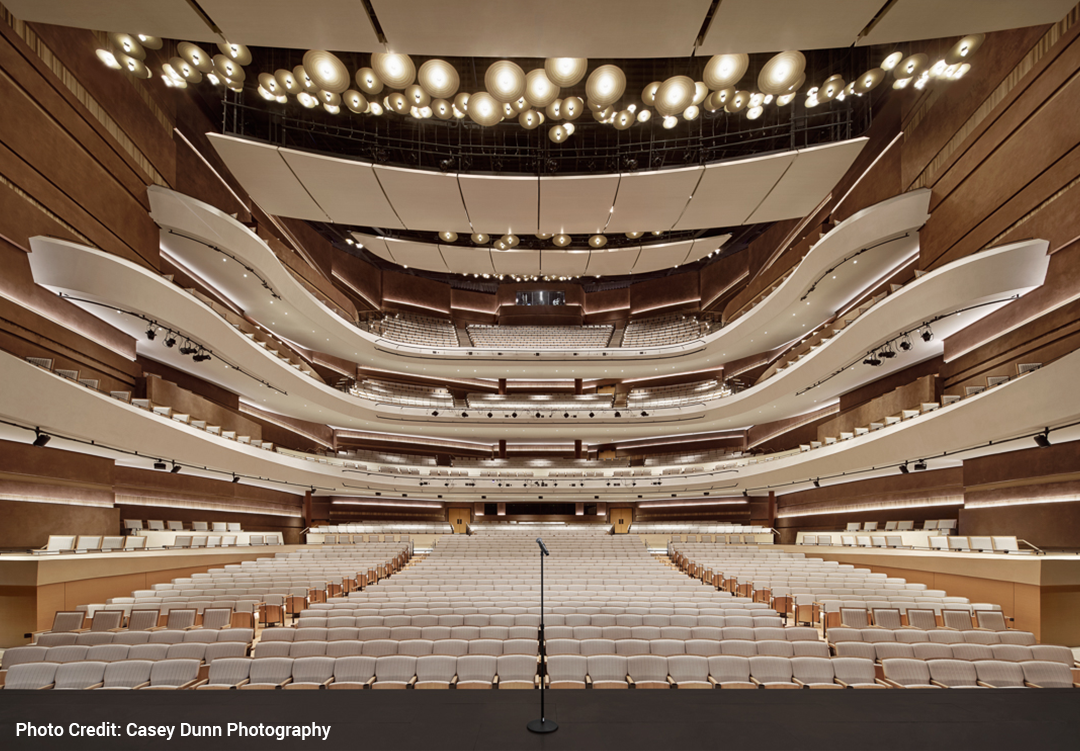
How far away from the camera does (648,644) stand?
5695 millimetres

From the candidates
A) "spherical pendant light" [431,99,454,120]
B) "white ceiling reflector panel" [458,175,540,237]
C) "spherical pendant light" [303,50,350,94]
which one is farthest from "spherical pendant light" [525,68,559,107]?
"white ceiling reflector panel" [458,175,540,237]

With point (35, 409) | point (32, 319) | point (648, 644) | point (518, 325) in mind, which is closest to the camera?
point (648, 644)

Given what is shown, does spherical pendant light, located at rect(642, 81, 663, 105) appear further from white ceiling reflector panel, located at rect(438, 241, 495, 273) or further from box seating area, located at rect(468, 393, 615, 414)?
box seating area, located at rect(468, 393, 615, 414)

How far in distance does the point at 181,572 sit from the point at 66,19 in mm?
10611

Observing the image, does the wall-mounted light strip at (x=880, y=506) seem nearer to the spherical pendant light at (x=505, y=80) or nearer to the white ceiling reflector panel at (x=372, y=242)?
the spherical pendant light at (x=505, y=80)

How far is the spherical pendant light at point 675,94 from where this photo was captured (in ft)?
32.6

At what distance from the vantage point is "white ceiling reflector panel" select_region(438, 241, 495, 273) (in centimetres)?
2352

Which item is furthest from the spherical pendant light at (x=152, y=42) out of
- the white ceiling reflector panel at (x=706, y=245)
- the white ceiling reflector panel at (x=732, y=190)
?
the white ceiling reflector panel at (x=706, y=245)

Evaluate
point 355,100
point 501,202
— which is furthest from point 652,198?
point 355,100

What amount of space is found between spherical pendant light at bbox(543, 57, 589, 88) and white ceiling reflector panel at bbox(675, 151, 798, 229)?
8163 mm

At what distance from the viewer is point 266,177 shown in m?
16.4

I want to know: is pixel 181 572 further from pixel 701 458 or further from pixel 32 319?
pixel 701 458
